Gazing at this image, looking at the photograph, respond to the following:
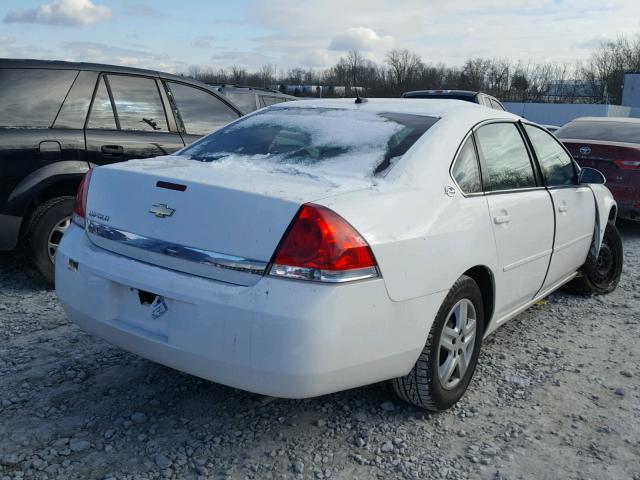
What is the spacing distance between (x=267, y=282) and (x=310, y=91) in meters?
43.0

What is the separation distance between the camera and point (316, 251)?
2340 millimetres

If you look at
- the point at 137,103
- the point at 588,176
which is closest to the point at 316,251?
the point at 588,176

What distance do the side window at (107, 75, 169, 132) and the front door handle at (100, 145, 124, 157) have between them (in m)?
0.21

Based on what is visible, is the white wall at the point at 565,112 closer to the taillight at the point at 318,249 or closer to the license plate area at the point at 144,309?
the taillight at the point at 318,249

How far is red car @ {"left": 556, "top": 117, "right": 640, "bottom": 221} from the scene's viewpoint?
7234 millimetres

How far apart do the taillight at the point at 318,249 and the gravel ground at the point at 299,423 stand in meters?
0.85

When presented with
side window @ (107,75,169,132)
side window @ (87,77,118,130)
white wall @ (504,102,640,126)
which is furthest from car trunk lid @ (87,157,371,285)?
white wall @ (504,102,640,126)

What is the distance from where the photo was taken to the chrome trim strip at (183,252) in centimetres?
239

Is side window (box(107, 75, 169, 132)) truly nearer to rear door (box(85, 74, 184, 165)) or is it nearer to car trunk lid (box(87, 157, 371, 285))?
rear door (box(85, 74, 184, 165))

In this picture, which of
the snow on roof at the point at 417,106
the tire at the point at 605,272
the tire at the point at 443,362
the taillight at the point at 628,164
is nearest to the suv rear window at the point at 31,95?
the snow on roof at the point at 417,106

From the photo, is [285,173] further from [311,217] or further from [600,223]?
[600,223]

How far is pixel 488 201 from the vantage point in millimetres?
3201

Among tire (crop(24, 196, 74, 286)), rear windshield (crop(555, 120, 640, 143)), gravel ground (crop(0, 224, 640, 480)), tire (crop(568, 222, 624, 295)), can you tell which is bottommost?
gravel ground (crop(0, 224, 640, 480))

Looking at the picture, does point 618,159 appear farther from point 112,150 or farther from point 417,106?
point 112,150
